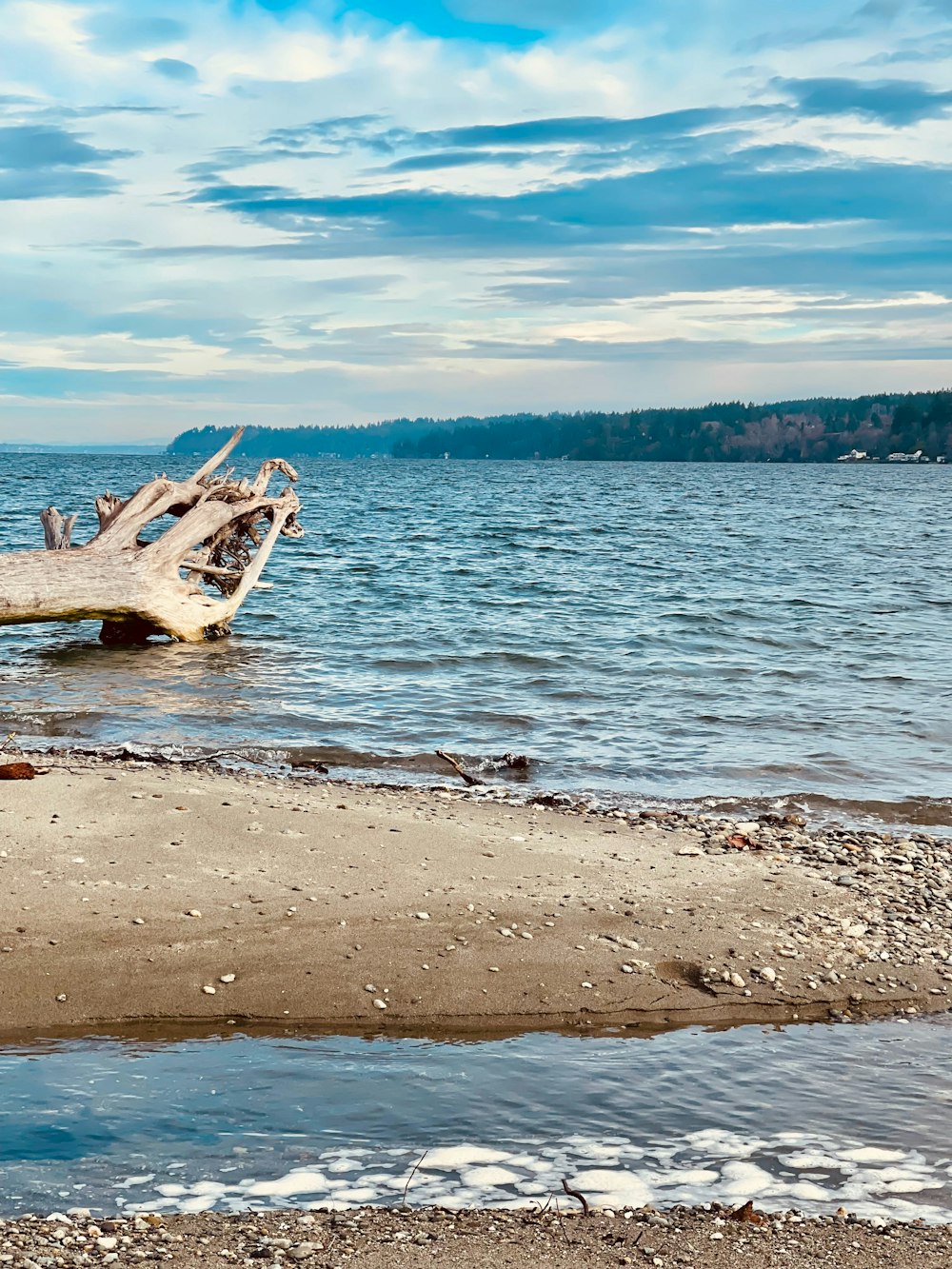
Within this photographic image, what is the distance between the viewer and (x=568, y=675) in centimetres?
1775

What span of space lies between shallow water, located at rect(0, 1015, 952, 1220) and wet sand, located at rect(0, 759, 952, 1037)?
0.38 metres

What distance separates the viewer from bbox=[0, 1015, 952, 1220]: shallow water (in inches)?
183

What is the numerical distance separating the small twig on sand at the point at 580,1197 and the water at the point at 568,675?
22.8ft

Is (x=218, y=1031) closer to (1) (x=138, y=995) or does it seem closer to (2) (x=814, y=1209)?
(1) (x=138, y=995)

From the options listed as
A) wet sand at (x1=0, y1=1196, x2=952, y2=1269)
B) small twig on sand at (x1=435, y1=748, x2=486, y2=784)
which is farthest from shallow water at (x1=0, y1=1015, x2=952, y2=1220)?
small twig on sand at (x1=435, y1=748, x2=486, y2=784)

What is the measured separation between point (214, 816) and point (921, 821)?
20.8 feet

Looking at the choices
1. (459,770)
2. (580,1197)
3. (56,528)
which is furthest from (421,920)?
(56,528)

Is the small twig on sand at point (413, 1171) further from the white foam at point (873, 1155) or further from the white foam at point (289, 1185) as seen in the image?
the white foam at point (873, 1155)

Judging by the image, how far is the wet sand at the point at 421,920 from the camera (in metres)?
6.41

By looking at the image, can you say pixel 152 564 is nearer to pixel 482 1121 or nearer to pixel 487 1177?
pixel 482 1121

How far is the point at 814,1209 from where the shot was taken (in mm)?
4625

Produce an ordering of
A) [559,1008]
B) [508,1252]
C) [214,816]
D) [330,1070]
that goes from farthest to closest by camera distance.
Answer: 1. [214,816]
2. [559,1008]
3. [330,1070]
4. [508,1252]

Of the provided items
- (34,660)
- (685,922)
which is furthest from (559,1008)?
(34,660)

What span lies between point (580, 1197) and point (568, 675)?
43.8 ft
